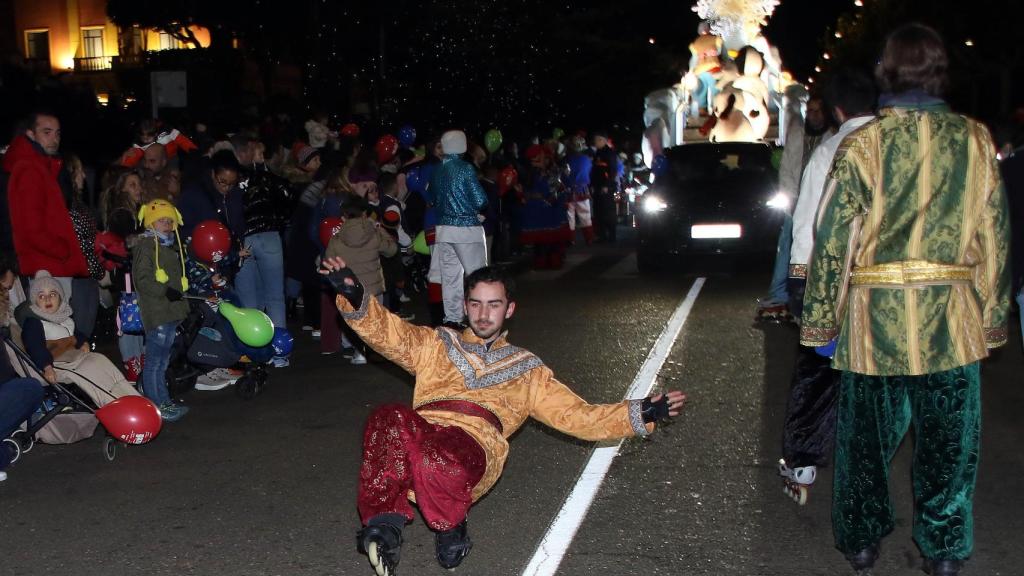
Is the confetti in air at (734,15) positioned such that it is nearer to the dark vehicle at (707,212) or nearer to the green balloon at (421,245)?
the dark vehicle at (707,212)

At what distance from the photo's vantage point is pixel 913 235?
14.5 feet

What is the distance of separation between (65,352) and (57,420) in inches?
15.9

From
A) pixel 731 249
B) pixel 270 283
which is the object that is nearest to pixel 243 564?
pixel 270 283

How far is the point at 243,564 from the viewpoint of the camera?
17.0 feet

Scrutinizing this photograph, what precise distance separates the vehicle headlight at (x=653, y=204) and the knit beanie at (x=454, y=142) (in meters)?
5.23

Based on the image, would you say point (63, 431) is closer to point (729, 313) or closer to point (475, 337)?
point (475, 337)

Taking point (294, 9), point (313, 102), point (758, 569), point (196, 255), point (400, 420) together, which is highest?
point (294, 9)

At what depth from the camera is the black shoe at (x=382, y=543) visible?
463cm

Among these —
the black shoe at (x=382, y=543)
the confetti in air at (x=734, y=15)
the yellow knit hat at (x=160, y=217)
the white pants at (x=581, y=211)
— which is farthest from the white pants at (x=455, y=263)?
the confetti in air at (x=734, y=15)

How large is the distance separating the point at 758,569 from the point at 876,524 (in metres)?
0.56

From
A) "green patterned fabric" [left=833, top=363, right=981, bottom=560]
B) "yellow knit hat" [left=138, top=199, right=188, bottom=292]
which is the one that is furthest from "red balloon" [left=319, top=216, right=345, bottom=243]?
"green patterned fabric" [left=833, top=363, right=981, bottom=560]

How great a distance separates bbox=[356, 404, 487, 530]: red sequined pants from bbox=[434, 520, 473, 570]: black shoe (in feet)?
0.46

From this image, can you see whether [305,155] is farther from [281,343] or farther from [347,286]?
[347,286]

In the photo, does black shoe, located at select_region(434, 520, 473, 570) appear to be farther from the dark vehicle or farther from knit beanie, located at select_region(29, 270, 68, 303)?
the dark vehicle
